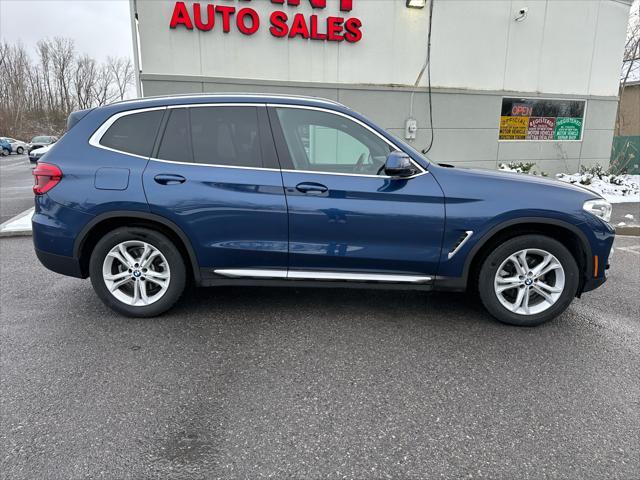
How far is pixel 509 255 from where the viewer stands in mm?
3463

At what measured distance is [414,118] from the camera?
416 inches

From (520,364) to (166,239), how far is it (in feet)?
9.47

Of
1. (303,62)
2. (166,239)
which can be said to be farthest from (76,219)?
(303,62)

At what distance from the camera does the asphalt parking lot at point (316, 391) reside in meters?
2.10

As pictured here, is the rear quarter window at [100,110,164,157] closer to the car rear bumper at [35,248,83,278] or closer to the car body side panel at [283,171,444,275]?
the car rear bumper at [35,248,83,278]

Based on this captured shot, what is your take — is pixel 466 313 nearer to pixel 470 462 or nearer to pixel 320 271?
pixel 320 271

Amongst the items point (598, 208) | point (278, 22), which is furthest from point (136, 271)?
point (278, 22)

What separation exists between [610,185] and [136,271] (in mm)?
12379

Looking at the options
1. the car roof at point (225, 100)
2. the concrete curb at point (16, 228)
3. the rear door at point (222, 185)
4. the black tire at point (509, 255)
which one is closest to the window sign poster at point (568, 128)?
the black tire at point (509, 255)

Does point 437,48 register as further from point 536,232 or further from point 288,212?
point 288,212

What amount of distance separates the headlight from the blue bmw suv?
0.5 inches

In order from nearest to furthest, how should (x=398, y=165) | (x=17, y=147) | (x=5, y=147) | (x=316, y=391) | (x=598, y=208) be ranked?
1. (x=316, y=391)
2. (x=398, y=165)
3. (x=598, y=208)
4. (x=5, y=147)
5. (x=17, y=147)

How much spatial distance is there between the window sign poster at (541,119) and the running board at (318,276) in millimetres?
9285

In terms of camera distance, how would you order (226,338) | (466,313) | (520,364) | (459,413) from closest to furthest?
(459,413) < (520,364) < (226,338) < (466,313)
